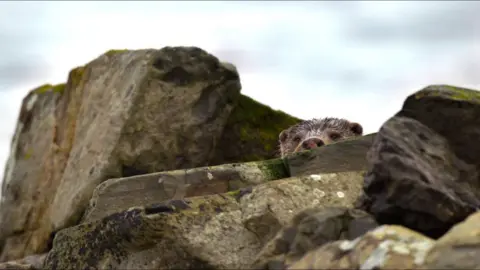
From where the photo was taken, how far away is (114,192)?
17.1ft

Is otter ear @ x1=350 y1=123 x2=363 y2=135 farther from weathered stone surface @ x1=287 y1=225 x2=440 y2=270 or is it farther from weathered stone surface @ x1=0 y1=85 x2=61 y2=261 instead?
weathered stone surface @ x1=287 y1=225 x2=440 y2=270

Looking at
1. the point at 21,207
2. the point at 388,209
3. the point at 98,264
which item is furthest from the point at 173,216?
the point at 21,207

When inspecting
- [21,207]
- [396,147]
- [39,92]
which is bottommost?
[21,207]

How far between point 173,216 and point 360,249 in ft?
3.83

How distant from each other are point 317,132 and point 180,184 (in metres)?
5.02

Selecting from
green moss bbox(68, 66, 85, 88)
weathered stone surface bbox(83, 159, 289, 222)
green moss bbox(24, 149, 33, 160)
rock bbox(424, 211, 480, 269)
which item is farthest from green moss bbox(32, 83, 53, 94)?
rock bbox(424, 211, 480, 269)

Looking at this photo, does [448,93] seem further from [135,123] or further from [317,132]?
[317,132]

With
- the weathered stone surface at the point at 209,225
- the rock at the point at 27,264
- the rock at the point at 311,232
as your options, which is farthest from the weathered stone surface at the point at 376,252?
the rock at the point at 27,264

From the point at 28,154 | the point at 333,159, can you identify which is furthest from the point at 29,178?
the point at 333,159

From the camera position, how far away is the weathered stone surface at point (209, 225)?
408cm

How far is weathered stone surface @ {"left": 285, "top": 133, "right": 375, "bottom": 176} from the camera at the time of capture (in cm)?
497

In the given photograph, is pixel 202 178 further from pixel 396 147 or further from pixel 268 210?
pixel 396 147

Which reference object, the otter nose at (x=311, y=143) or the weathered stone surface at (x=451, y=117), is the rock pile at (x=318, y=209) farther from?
the otter nose at (x=311, y=143)

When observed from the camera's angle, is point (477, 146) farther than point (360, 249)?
Yes
